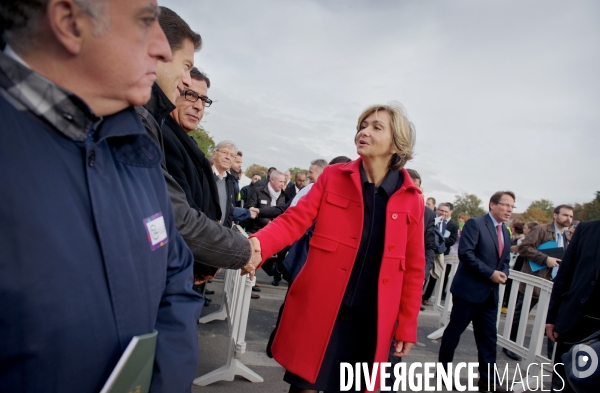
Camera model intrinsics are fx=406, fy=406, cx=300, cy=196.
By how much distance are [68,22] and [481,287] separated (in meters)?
4.70

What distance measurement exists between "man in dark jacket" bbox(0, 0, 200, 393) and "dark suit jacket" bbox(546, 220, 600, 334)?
331cm

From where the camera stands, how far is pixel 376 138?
2736mm

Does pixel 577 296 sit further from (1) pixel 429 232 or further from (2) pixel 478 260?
(1) pixel 429 232

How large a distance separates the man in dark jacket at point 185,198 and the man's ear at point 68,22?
2.54 ft

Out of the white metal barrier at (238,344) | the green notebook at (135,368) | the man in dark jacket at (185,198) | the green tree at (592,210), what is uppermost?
the green tree at (592,210)

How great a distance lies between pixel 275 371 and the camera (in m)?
4.35

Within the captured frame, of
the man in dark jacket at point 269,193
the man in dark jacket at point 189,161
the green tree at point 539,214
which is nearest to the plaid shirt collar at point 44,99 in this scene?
the man in dark jacket at point 189,161

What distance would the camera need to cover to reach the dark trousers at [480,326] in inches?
182

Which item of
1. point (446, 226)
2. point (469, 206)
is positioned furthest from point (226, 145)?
point (469, 206)

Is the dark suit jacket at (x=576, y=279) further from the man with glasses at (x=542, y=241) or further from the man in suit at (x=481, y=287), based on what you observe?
the man with glasses at (x=542, y=241)

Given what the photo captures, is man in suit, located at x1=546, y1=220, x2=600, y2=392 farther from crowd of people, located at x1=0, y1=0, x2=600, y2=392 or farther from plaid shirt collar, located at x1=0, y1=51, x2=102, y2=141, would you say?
plaid shirt collar, located at x1=0, y1=51, x2=102, y2=141

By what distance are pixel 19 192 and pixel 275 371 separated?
4.00 meters

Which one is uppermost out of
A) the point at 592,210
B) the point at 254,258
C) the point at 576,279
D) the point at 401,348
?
the point at 592,210

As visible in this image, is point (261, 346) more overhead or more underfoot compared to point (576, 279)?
more underfoot
